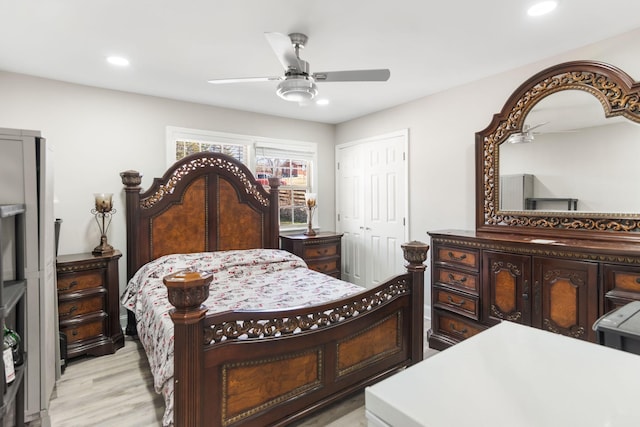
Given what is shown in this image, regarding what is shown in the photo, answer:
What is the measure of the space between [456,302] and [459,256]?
0.42 meters

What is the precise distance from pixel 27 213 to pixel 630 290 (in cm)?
355

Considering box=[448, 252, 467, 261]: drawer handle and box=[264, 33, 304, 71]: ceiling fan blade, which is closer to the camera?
box=[264, 33, 304, 71]: ceiling fan blade

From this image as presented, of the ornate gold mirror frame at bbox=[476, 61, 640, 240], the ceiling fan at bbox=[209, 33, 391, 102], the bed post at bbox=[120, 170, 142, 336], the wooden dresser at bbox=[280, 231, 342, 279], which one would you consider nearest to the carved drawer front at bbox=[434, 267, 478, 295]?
the ornate gold mirror frame at bbox=[476, 61, 640, 240]

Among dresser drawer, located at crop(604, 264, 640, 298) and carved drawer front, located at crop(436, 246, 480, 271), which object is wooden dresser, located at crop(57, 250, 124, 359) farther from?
dresser drawer, located at crop(604, 264, 640, 298)

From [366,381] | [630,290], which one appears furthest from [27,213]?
[630,290]

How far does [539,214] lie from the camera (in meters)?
2.79

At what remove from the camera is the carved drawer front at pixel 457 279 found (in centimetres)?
281

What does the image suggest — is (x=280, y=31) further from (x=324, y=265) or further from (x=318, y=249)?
(x=324, y=265)

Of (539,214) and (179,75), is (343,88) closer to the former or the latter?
(179,75)

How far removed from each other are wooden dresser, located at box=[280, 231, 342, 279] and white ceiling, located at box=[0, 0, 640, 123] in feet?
6.21

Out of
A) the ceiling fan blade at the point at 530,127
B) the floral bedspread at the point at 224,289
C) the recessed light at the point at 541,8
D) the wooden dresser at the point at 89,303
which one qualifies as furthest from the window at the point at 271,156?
the recessed light at the point at 541,8

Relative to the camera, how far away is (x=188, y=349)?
1514 mm

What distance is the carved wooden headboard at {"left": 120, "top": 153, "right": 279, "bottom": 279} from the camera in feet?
11.0

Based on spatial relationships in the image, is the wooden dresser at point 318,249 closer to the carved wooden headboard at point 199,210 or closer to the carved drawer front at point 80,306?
the carved wooden headboard at point 199,210
